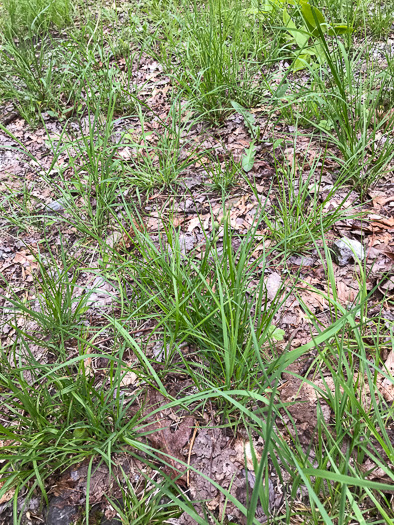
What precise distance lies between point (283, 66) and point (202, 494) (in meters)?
3.09

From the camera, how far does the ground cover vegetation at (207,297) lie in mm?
1145

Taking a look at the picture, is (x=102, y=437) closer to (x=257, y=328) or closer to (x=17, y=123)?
(x=257, y=328)

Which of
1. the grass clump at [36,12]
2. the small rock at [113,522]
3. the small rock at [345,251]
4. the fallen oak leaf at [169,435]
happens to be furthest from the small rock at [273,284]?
the grass clump at [36,12]

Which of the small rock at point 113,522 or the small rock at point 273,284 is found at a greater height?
the small rock at point 273,284

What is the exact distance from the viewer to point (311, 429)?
128 centimetres

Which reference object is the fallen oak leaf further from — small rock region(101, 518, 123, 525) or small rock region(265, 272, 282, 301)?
small rock region(265, 272, 282, 301)

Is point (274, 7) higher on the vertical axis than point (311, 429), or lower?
higher

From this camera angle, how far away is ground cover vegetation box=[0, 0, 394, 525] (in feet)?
3.76

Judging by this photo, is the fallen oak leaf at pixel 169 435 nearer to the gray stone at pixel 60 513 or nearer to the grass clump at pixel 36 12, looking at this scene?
the gray stone at pixel 60 513

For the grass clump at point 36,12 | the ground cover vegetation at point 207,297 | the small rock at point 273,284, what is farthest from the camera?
the grass clump at point 36,12

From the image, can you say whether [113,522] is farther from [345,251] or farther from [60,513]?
[345,251]

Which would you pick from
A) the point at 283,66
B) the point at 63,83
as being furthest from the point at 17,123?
the point at 283,66

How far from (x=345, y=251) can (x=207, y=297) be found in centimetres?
83

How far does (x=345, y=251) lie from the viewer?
5.81 ft
